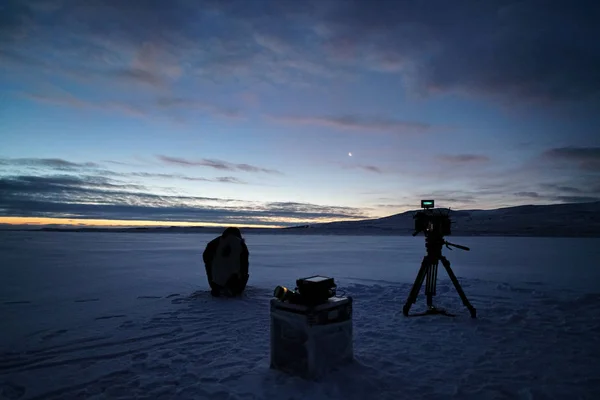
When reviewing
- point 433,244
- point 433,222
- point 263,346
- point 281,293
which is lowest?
point 263,346

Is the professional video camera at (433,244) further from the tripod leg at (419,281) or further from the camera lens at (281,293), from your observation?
the camera lens at (281,293)

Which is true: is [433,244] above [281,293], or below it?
above

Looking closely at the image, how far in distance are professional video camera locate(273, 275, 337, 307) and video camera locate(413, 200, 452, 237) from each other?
10.4ft

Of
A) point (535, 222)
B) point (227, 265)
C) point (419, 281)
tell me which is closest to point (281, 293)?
point (419, 281)

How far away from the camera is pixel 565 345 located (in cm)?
524

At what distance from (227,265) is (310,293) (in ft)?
17.7

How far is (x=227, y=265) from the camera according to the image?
29.7ft

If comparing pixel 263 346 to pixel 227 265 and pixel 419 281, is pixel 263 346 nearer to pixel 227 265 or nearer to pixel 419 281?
pixel 419 281

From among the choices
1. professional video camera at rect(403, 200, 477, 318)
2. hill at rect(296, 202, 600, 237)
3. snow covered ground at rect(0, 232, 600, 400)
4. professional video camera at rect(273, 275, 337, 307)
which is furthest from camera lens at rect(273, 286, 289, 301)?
hill at rect(296, 202, 600, 237)

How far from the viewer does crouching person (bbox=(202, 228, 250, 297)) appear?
8.91 metres

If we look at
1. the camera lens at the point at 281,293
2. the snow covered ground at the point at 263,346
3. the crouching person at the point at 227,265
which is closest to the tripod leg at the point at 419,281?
the snow covered ground at the point at 263,346

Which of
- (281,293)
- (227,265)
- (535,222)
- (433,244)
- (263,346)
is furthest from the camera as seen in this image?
(535,222)

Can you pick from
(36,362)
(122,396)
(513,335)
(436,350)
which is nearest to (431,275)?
(513,335)

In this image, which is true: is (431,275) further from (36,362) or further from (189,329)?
(36,362)
